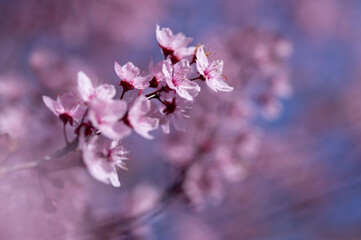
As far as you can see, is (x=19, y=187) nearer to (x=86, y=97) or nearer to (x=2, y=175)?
(x=2, y=175)

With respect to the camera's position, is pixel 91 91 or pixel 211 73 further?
pixel 211 73

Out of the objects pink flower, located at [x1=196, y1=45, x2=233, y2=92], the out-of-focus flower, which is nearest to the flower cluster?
pink flower, located at [x1=196, y1=45, x2=233, y2=92]

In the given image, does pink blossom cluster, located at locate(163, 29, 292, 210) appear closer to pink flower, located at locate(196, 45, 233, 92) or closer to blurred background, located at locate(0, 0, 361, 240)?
blurred background, located at locate(0, 0, 361, 240)

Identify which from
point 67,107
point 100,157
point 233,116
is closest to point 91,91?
point 67,107

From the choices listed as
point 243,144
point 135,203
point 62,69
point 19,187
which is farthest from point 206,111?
point 19,187

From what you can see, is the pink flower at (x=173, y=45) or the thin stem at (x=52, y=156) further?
the pink flower at (x=173, y=45)

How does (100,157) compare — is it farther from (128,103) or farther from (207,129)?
(207,129)

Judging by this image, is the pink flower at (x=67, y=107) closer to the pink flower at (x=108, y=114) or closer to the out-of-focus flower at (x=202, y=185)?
the pink flower at (x=108, y=114)

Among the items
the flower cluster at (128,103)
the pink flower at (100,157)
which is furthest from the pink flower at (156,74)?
the pink flower at (100,157)

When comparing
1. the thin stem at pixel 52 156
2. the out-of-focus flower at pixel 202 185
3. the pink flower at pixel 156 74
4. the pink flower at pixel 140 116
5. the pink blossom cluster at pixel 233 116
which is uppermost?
the pink blossom cluster at pixel 233 116
